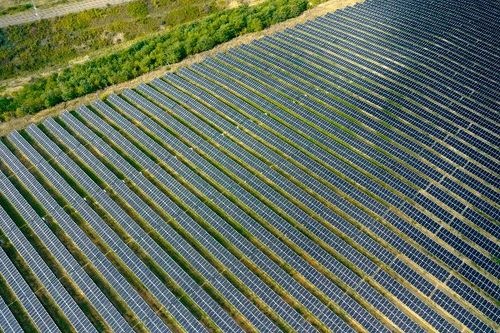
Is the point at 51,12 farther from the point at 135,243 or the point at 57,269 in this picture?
the point at 135,243

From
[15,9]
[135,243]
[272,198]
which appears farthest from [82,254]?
[15,9]

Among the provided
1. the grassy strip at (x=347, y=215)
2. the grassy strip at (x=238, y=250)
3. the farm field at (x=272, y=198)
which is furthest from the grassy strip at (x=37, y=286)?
the grassy strip at (x=347, y=215)

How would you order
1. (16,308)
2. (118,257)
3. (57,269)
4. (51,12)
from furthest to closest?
(51,12) < (118,257) < (57,269) < (16,308)

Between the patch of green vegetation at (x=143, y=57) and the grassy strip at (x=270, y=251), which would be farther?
the patch of green vegetation at (x=143, y=57)

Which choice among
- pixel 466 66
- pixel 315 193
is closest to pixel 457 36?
pixel 466 66

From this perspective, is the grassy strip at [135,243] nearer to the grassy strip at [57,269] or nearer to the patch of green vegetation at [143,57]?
the grassy strip at [57,269]

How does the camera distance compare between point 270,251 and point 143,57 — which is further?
point 143,57
